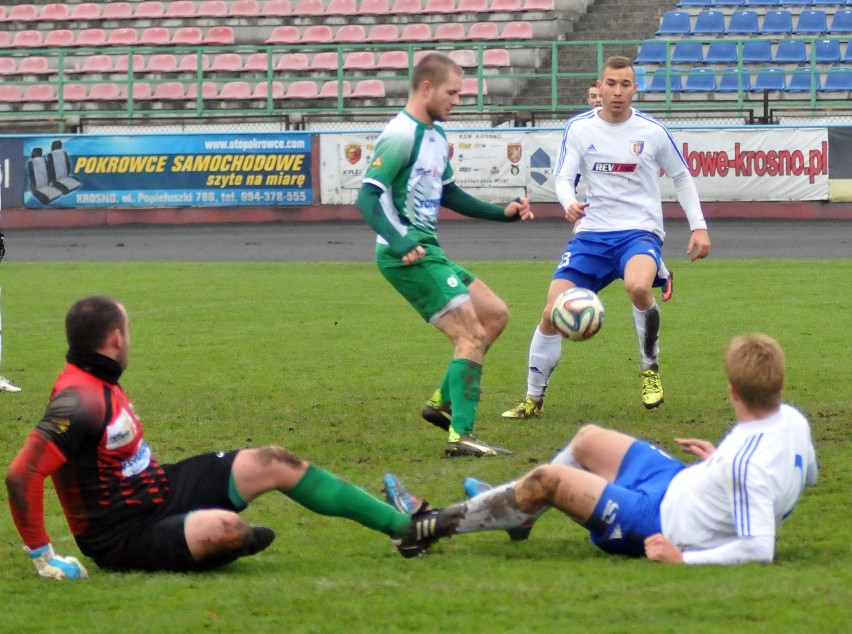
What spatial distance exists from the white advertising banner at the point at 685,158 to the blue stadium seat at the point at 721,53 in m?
4.73

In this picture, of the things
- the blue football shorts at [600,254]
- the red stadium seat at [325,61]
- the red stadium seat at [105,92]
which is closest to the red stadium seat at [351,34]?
the red stadium seat at [325,61]

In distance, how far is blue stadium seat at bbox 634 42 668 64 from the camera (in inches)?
1062

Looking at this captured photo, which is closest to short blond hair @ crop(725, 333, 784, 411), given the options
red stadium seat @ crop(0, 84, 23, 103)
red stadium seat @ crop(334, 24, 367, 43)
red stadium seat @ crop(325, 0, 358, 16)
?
red stadium seat @ crop(334, 24, 367, 43)

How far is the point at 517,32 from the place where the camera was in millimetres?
29219

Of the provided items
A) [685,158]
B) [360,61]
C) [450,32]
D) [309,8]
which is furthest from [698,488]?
[309,8]

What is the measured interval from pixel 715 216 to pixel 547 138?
3256mm

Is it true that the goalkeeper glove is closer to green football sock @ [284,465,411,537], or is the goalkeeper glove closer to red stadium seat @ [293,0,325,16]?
green football sock @ [284,465,411,537]

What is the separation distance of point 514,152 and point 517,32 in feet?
21.6

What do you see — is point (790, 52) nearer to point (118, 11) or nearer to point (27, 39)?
point (118, 11)

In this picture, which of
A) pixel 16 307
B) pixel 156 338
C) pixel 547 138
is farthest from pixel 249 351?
pixel 547 138

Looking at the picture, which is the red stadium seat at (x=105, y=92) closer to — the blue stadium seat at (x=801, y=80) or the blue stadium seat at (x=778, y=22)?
the blue stadium seat at (x=778, y=22)

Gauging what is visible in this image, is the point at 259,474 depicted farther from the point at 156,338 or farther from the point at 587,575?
the point at 156,338

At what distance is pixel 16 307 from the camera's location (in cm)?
1511

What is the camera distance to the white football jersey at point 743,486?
4.56 metres
